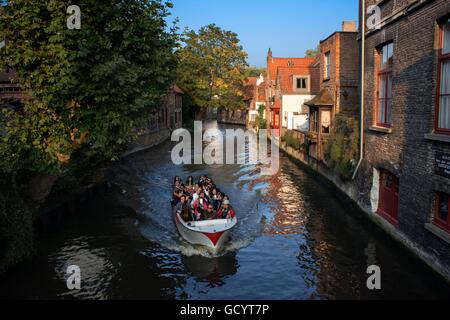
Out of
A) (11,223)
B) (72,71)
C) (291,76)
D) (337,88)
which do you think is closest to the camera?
(11,223)

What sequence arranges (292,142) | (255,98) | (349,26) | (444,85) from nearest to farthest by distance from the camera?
(444,85), (349,26), (292,142), (255,98)

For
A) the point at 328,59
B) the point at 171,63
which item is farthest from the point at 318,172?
the point at 171,63

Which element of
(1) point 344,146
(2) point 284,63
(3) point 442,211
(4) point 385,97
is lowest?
(3) point 442,211

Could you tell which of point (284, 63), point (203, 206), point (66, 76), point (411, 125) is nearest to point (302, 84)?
point (284, 63)

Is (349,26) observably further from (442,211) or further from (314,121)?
(442,211)

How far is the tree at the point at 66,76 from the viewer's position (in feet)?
41.7

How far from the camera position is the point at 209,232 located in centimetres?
1342

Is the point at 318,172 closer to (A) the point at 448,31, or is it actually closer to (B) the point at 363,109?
(B) the point at 363,109

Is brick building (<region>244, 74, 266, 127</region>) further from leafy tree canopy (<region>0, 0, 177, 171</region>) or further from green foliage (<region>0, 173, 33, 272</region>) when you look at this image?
green foliage (<region>0, 173, 33, 272</region>)

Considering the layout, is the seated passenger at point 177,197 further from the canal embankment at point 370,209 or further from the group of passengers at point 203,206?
the canal embankment at point 370,209

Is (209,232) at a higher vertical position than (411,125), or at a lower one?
lower

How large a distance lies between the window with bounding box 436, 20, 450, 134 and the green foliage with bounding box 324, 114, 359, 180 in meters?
7.11

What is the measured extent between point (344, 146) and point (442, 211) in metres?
9.00

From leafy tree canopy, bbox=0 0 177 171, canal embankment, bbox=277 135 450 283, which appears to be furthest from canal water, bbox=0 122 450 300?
leafy tree canopy, bbox=0 0 177 171
